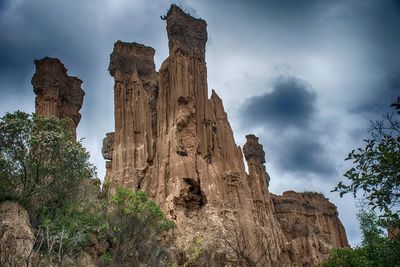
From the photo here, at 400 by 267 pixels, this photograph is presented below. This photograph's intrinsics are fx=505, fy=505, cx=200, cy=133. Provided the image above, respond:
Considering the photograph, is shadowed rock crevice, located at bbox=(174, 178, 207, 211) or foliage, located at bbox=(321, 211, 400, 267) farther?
shadowed rock crevice, located at bbox=(174, 178, 207, 211)

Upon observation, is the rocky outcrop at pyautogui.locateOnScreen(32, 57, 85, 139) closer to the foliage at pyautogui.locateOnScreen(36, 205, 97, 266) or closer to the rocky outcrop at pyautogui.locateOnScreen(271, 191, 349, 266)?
the foliage at pyautogui.locateOnScreen(36, 205, 97, 266)

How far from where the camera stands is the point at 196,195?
Result: 44.4 meters

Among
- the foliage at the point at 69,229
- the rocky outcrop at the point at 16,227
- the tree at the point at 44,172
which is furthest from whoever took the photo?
the tree at the point at 44,172

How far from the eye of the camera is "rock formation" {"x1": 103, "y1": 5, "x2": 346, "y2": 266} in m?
42.2

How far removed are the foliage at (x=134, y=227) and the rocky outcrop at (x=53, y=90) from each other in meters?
21.4

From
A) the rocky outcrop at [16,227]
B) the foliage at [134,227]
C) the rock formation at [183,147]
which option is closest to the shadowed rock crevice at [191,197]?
the rock formation at [183,147]

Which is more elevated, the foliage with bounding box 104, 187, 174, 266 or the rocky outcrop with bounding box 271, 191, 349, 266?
the rocky outcrop with bounding box 271, 191, 349, 266

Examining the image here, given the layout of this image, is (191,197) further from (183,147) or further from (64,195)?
(64,195)

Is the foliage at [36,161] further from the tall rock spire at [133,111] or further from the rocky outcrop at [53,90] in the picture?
the rocky outcrop at [53,90]

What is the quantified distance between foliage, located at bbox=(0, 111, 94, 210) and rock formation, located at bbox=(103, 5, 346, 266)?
35.1ft

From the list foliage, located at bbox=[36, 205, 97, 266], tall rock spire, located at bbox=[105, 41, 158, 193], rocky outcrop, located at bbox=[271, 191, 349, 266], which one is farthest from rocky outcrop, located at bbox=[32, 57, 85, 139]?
rocky outcrop, located at bbox=[271, 191, 349, 266]

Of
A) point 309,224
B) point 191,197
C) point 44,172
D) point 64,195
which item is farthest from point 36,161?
point 309,224

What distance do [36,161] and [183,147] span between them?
19825 millimetres

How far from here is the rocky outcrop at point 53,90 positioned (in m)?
52.8
